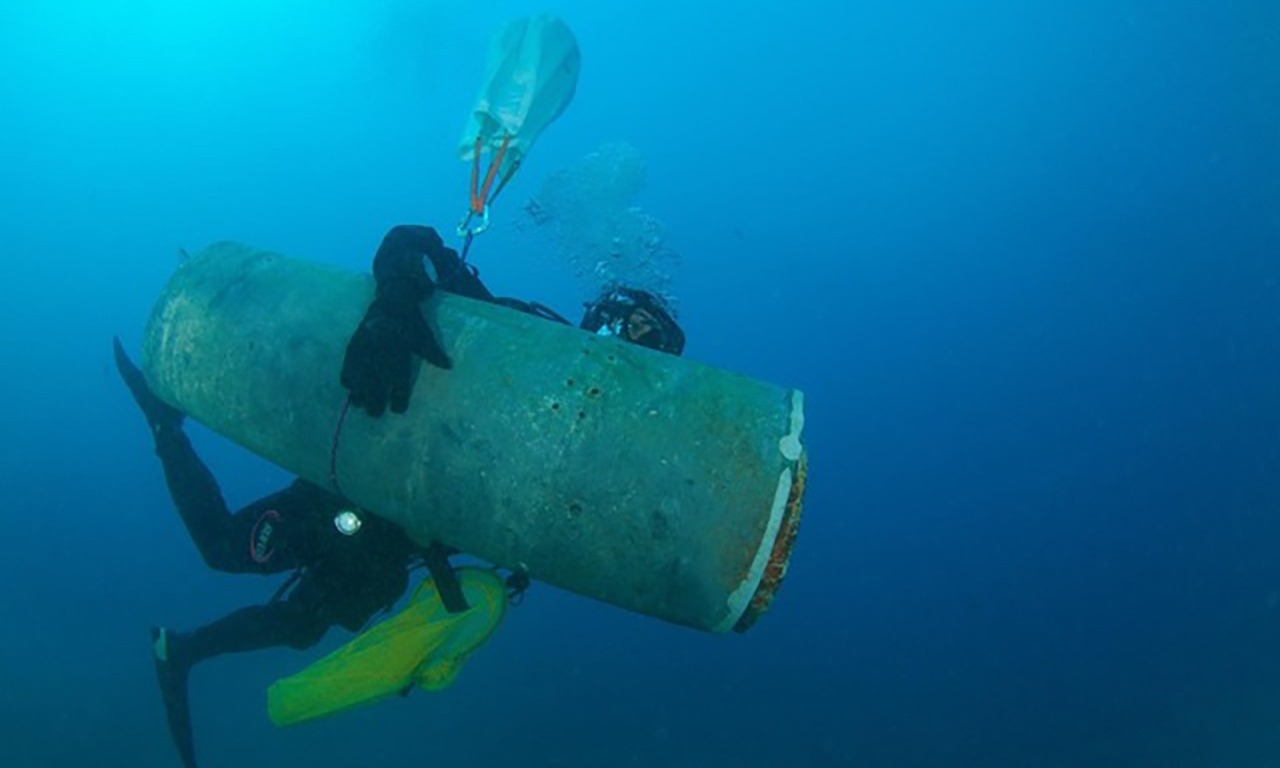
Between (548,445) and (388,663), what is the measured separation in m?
1.21

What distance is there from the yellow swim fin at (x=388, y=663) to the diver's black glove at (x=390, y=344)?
99 cm

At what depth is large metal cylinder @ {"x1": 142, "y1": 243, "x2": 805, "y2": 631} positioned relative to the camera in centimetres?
250

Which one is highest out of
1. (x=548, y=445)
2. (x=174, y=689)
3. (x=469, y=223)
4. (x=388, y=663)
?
(x=469, y=223)

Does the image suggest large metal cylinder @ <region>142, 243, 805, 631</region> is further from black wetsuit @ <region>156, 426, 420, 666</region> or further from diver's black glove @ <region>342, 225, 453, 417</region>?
black wetsuit @ <region>156, 426, 420, 666</region>

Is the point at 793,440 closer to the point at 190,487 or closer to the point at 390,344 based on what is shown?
the point at 390,344

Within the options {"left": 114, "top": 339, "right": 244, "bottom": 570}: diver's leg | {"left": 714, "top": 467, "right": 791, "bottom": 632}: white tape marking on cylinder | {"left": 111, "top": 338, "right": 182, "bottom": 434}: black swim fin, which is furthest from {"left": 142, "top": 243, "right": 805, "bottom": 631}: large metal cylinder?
{"left": 111, "top": 338, "right": 182, "bottom": 434}: black swim fin

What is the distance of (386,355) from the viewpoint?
2672 mm

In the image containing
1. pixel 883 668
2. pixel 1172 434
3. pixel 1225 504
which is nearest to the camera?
pixel 883 668

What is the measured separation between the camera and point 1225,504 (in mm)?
43344

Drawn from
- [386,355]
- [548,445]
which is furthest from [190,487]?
[548,445]

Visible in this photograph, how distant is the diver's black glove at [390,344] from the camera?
2.68 meters

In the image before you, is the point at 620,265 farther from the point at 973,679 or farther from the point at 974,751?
the point at 973,679

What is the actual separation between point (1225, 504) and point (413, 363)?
2100 inches

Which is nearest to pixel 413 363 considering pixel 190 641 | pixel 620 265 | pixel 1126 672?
pixel 190 641
